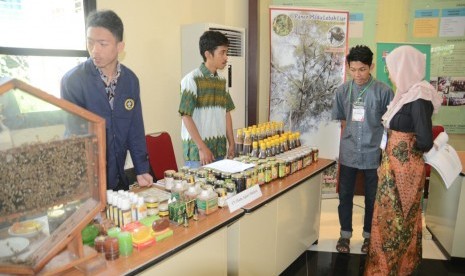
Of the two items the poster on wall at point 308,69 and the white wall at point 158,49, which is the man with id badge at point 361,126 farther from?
the white wall at point 158,49

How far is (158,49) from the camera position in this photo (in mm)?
3246

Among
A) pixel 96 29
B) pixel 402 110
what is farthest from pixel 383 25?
pixel 96 29

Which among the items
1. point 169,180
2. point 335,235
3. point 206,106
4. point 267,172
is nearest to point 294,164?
point 267,172

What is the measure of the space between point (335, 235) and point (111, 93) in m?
2.31

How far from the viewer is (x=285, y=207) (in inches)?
85.5

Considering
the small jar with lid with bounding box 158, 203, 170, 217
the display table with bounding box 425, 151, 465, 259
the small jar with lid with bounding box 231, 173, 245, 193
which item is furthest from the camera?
the display table with bounding box 425, 151, 465, 259

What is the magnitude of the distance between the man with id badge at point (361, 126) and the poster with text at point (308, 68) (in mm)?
1020

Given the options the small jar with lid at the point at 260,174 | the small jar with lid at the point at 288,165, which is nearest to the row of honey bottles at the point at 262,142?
the small jar with lid at the point at 288,165

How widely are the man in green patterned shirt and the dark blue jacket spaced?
1.80 ft

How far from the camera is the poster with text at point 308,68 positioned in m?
3.66

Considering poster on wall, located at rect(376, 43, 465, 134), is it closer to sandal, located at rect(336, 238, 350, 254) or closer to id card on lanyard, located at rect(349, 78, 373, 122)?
id card on lanyard, located at rect(349, 78, 373, 122)

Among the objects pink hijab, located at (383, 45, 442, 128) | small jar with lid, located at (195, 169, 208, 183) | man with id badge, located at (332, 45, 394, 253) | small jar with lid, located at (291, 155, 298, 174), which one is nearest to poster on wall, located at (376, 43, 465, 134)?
man with id badge, located at (332, 45, 394, 253)

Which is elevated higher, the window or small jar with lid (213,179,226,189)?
the window

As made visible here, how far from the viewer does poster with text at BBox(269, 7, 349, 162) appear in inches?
144
